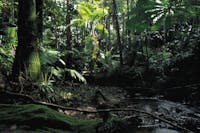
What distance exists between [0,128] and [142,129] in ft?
9.72

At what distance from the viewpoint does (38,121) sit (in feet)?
12.1

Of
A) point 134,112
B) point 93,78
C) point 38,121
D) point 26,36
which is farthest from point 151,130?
point 93,78

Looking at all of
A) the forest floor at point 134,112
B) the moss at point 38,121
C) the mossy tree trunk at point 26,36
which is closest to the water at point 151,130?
the forest floor at point 134,112

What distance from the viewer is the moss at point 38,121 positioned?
357 centimetres

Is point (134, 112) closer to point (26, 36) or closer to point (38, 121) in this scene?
point (26, 36)

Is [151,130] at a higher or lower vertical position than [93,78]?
higher

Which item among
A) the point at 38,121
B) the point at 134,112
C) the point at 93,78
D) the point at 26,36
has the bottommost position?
the point at 93,78

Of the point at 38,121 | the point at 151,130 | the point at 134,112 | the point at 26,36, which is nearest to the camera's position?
the point at 38,121

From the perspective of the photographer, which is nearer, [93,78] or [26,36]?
[26,36]

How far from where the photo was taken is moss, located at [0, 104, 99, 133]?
11.7ft

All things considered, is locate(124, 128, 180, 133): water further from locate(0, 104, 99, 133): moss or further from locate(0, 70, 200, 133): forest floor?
locate(0, 104, 99, 133): moss

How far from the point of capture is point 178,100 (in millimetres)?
9672

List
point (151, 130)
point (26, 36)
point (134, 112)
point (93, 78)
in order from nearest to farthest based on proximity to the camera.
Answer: point (151, 130), point (26, 36), point (134, 112), point (93, 78)

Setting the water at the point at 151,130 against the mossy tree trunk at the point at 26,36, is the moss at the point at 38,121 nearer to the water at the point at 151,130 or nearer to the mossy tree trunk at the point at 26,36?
the water at the point at 151,130
